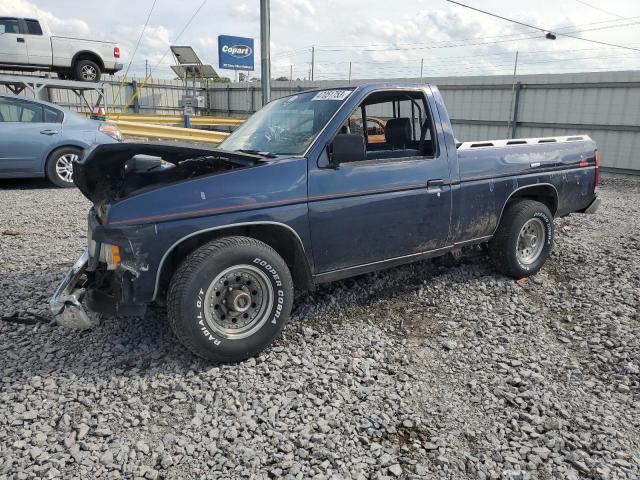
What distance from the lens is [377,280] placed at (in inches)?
200

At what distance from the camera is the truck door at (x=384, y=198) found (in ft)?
12.4

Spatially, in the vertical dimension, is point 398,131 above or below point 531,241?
above

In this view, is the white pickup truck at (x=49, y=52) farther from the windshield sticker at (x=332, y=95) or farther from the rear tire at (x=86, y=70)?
the windshield sticker at (x=332, y=95)

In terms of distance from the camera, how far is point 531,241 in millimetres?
5344

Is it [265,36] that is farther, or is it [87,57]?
[87,57]

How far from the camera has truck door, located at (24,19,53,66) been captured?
50.2 ft

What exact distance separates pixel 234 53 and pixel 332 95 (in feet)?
86.7

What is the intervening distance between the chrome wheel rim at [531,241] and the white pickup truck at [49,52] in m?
15.4

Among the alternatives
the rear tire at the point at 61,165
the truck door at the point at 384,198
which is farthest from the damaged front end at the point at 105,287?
the rear tire at the point at 61,165

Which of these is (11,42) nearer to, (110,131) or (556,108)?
(110,131)

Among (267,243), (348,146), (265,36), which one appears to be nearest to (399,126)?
(348,146)

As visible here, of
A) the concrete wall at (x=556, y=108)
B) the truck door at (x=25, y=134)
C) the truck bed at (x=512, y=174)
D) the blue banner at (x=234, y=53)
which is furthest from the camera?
the blue banner at (x=234, y=53)

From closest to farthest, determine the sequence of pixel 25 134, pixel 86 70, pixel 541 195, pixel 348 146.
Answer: pixel 348 146 → pixel 541 195 → pixel 25 134 → pixel 86 70

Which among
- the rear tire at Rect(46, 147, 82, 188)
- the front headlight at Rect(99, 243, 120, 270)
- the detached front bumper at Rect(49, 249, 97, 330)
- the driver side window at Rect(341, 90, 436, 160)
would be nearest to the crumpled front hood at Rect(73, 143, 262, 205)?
the front headlight at Rect(99, 243, 120, 270)
